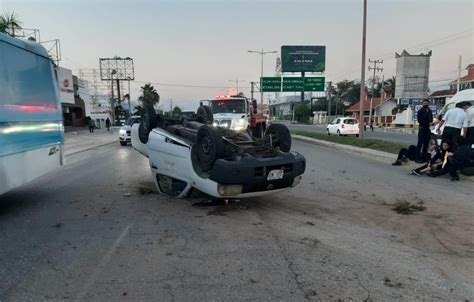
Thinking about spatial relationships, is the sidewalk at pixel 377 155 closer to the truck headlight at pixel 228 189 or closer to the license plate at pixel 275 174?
the license plate at pixel 275 174

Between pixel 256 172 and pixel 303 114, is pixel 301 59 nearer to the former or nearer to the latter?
pixel 256 172

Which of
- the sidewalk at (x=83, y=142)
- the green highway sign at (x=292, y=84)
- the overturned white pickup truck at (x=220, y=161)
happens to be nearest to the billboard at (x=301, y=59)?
the green highway sign at (x=292, y=84)

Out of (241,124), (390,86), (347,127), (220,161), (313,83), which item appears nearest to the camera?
(220,161)

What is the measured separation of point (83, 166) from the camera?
41.7 ft

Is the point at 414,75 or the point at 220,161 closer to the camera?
the point at 220,161

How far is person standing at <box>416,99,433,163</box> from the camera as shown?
11771mm

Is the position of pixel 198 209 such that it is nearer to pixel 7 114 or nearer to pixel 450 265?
pixel 7 114

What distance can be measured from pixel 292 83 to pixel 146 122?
3765 cm

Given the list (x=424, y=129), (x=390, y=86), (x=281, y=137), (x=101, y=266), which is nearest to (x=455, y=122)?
A: (x=424, y=129)

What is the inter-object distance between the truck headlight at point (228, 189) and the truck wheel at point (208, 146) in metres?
0.40

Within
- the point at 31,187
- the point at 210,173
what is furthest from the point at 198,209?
the point at 31,187

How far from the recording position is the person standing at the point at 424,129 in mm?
11771

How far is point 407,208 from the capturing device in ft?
21.5

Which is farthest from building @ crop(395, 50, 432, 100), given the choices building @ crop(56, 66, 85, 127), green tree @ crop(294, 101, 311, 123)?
building @ crop(56, 66, 85, 127)
